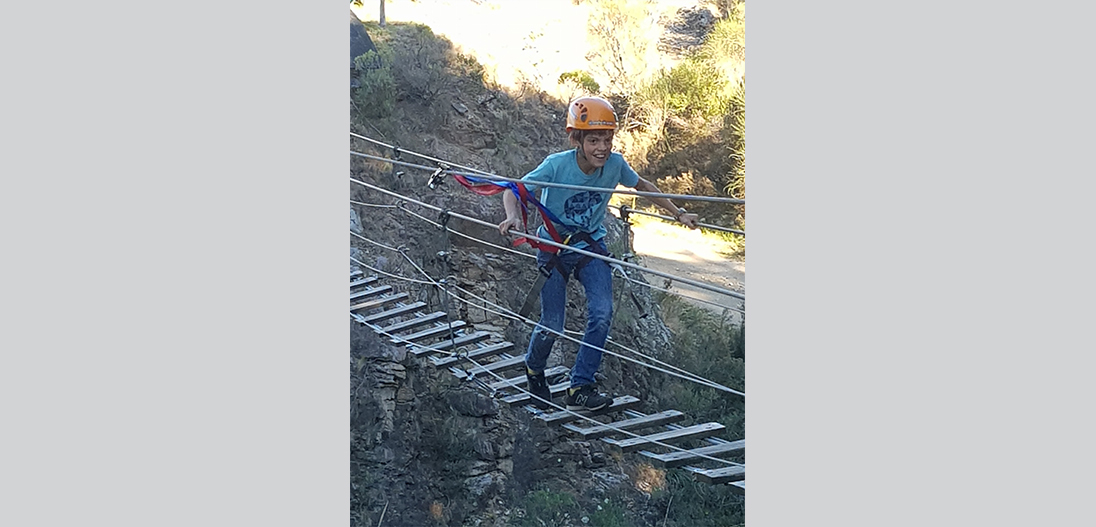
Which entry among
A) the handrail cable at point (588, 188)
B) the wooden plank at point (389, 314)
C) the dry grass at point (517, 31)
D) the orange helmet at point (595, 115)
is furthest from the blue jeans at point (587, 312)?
the dry grass at point (517, 31)

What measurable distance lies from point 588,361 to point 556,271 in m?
0.38

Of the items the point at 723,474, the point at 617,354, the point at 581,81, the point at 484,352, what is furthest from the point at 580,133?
the point at 723,474

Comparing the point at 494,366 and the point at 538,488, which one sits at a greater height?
the point at 494,366

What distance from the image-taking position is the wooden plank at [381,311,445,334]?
578 cm

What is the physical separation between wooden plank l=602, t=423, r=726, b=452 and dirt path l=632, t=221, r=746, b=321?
436 millimetres

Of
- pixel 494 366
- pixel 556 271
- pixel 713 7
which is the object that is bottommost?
pixel 494 366

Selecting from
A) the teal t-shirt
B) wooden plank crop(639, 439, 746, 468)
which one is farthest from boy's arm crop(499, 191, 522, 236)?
wooden plank crop(639, 439, 746, 468)

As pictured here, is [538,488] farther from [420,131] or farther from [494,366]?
[420,131]

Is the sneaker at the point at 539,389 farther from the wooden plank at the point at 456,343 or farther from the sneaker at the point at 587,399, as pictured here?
the wooden plank at the point at 456,343

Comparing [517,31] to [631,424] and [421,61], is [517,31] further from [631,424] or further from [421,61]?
[631,424]

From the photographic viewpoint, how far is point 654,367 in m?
5.43

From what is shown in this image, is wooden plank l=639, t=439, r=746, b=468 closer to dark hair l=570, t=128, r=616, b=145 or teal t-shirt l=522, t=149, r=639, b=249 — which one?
teal t-shirt l=522, t=149, r=639, b=249

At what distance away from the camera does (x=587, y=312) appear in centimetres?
546

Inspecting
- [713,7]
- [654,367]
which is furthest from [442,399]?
[713,7]
